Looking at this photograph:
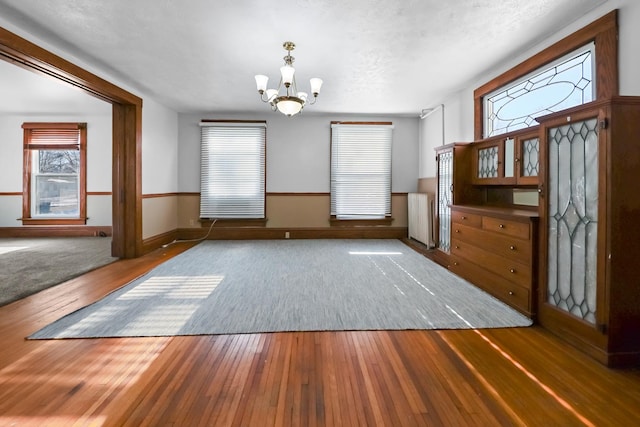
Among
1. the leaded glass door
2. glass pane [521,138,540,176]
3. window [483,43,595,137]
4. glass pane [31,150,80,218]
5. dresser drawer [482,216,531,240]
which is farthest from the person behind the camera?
glass pane [31,150,80,218]

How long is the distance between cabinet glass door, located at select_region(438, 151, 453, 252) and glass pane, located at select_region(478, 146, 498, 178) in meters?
0.34

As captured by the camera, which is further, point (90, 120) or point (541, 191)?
point (90, 120)

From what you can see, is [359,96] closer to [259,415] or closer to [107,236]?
[259,415]

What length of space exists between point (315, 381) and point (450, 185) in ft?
10.7

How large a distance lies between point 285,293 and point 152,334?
46.3 inches

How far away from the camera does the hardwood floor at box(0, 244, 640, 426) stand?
1.40 meters

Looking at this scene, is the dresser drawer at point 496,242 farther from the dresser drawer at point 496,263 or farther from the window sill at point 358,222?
the window sill at point 358,222

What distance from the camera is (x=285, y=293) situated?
304cm

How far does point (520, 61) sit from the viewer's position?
3.43 m

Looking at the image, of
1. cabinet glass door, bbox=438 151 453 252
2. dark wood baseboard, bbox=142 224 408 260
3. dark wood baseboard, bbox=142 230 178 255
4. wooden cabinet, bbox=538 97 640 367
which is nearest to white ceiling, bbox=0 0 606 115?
cabinet glass door, bbox=438 151 453 252

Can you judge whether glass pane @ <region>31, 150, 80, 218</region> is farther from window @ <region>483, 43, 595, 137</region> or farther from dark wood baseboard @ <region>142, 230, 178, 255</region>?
window @ <region>483, 43, 595, 137</region>

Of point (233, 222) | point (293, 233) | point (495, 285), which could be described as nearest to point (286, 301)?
point (495, 285)

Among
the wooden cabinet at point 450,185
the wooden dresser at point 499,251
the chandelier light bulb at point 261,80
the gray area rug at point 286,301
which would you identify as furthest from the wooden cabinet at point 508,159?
the chandelier light bulb at point 261,80

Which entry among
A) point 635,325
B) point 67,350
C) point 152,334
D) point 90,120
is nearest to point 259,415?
point 152,334
